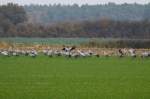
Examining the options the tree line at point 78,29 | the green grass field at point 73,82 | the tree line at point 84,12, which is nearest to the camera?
the green grass field at point 73,82

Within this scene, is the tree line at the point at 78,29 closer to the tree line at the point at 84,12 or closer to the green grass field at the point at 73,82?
the tree line at the point at 84,12

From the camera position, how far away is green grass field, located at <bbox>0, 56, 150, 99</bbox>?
14914 millimetres

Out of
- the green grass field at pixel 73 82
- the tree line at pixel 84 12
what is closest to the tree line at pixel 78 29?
the tree line at pixel 84 12

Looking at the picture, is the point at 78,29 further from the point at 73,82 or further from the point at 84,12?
the point at 73,82

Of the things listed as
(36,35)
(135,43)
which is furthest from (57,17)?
(135,43)

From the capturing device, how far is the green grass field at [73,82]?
48.9ft

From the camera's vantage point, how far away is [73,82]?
1791 centimetres

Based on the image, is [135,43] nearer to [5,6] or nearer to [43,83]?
[43,83]

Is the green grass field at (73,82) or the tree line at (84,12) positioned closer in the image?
the green grass field at (73,82)

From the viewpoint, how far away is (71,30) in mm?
80250

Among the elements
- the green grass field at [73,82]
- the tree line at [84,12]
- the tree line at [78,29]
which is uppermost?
the green grass field at [73,82]

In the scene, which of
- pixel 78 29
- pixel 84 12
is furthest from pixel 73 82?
pixel 84 12

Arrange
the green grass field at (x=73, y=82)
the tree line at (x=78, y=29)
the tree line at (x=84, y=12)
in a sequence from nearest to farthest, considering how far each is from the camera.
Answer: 1. the green grass field at (x=73, y=82)
2. the tree line at (x=78, y=29)
3. the tree line at (x=84, y=12)

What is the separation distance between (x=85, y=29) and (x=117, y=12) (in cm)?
4176
